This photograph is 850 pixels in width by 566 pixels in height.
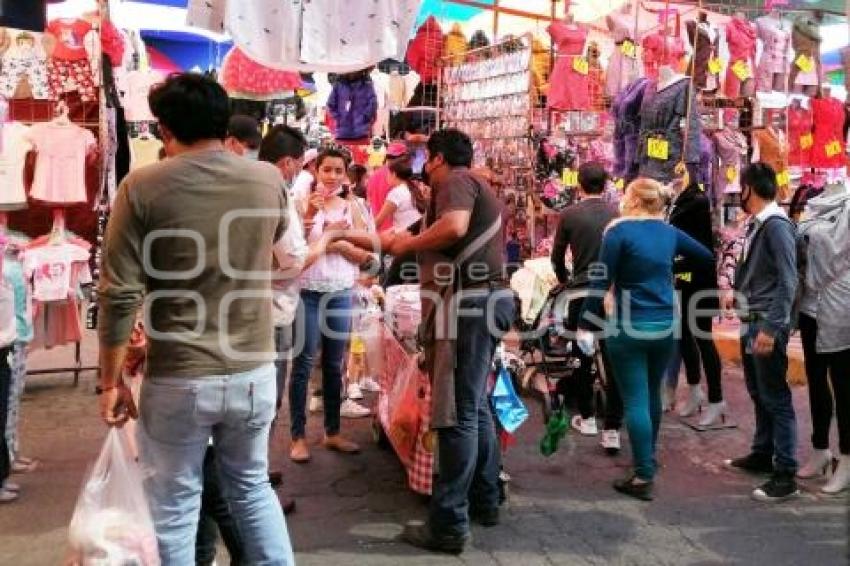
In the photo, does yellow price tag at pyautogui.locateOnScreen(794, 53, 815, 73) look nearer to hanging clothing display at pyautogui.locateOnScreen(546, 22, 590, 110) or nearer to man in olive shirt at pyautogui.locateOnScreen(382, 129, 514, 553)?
hanging clothing display at pyautogui.locateOnScreen(546, 22, 590, 110)

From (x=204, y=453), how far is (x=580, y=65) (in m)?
4.97

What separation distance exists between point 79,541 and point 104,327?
2.18ft

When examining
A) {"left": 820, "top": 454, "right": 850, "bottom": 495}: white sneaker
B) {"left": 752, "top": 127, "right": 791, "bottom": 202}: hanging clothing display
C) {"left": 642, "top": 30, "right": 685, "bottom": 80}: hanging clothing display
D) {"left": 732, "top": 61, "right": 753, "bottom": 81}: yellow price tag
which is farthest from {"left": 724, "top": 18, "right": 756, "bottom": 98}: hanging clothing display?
{"left": 820, "top": 454, "right": 850, "bottom": 495}: white sneaker

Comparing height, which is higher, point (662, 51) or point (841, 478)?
point (662, 51)

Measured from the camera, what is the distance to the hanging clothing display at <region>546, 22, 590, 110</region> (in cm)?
659

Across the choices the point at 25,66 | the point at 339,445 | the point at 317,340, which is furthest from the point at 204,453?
the point at 25,66

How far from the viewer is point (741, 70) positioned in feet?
22.2

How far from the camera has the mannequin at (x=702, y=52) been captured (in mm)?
6262

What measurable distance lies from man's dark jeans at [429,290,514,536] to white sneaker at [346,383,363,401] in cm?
237

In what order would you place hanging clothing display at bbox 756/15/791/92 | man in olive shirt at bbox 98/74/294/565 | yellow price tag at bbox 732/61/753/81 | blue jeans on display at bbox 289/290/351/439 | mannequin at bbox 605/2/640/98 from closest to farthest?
man in olive shirt at bbox 98/74/294/565 < blue jeans on display at bbox 289/290/351/439 < mannequin at bbox 605/2/640/98 < yellow price tag at bbox 732/61/753/81 < hanging clothing display at bbox 756/15/791/92

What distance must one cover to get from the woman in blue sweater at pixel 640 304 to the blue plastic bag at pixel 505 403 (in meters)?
0.66

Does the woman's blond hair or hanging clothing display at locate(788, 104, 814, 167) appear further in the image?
hanging clothing display at locate(788, 104, 814, 167)

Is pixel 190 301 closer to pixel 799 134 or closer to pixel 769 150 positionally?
pixel 769 150

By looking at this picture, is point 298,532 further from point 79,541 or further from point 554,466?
point 554,466
